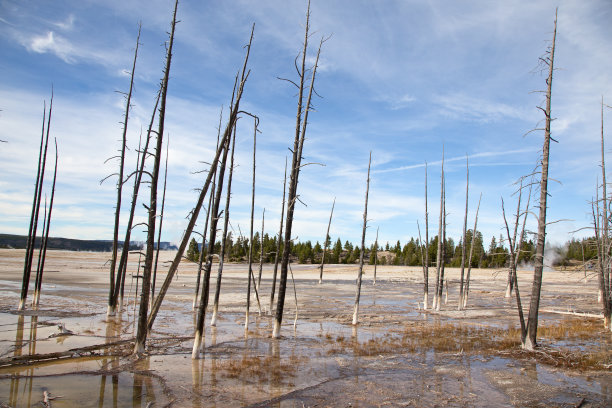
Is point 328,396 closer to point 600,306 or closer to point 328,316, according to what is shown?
point 328,316

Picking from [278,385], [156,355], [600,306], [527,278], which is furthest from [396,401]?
[527,278]

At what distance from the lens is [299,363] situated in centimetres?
1160

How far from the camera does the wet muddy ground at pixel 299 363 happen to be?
8438 millimetres

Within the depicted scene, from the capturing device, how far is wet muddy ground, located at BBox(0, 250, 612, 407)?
27.7ft

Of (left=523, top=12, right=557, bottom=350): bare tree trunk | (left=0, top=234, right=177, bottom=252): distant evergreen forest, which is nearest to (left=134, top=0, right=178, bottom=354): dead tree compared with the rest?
(left=523, top=12, right=557, bottom=350): bare tree trunk

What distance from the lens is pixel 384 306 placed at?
28719mm

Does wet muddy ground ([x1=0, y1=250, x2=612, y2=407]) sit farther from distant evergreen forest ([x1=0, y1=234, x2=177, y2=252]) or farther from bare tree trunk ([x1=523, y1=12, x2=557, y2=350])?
distant evergreen forest ([x1=0, y1=234, x2=177, y2=252])

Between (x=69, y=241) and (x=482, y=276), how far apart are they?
369 feet

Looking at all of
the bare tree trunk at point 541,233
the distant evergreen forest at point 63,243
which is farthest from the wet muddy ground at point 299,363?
the distant evergreen forest at point 63,243

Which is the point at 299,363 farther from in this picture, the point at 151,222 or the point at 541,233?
the point at 541,233

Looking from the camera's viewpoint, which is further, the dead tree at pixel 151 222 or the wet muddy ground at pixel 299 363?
the dead tree at pixel 151 222

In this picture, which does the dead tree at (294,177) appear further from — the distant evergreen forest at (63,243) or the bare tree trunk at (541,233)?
the distant evergreen forest at (63,243)

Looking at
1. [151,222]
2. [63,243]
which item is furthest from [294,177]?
[63,243]

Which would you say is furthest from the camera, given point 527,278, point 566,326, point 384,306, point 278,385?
point 527,278
